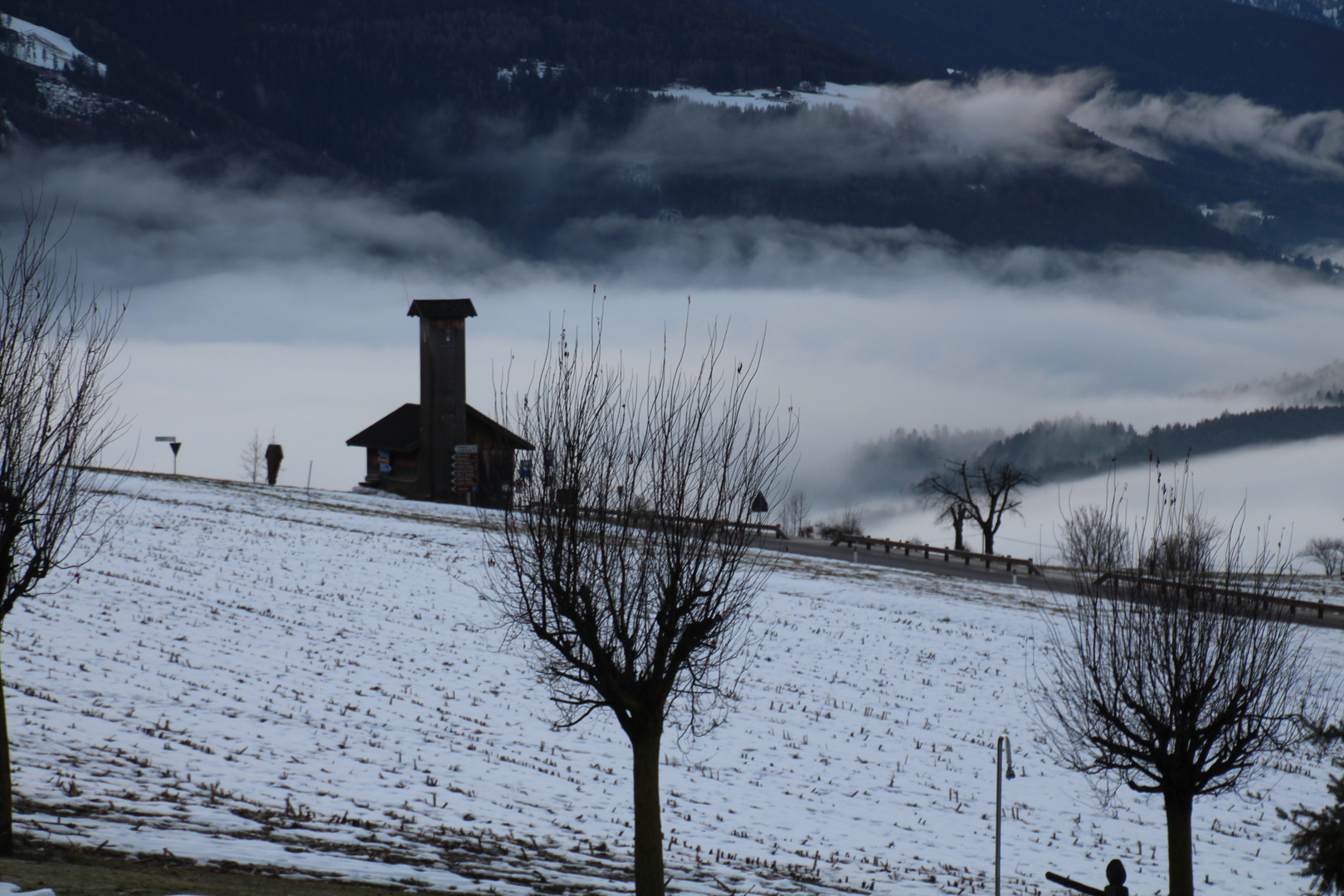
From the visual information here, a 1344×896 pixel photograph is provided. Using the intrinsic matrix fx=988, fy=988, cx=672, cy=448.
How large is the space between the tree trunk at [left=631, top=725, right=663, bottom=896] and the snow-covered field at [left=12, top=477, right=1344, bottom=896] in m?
1.69

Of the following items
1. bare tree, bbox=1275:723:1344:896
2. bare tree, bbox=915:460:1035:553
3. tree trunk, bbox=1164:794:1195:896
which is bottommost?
tree trunk, bbox=1164:794:1195:896

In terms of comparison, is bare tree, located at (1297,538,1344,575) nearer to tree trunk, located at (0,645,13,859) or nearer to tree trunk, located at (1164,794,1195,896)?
tree trunk, located at (1164,794,1195,896)

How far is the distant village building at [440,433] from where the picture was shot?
53031mm

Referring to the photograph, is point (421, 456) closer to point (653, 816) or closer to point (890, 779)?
point (890, 779)

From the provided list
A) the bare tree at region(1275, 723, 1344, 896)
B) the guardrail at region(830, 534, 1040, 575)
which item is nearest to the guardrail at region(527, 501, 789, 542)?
the bare tree at region(1275, 723, 1344, 896)

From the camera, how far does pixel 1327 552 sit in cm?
10369

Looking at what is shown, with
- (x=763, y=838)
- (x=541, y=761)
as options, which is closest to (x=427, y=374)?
(x=541, y=761)

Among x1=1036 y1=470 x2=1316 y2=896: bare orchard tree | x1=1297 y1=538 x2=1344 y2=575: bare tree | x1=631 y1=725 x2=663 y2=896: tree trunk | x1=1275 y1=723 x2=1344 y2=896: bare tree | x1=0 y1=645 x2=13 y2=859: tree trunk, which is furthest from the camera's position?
x1=1297 y1=538 x2=1344 y2=575: bare tree

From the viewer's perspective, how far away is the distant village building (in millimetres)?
53031

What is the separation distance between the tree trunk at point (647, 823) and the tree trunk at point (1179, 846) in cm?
698

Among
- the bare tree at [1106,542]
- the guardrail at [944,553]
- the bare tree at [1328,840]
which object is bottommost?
the bare tree at [1328,840]

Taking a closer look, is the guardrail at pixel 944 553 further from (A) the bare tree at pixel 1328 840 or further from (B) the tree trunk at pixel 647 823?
(B) the tree trunk at pixel 647 823

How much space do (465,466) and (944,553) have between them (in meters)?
26.7

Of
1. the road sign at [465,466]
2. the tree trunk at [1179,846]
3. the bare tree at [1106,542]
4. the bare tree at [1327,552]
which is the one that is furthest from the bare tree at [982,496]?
the tree trunk at [1179,846]
